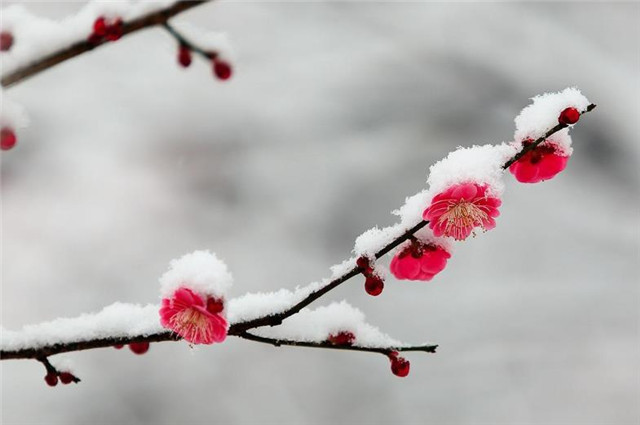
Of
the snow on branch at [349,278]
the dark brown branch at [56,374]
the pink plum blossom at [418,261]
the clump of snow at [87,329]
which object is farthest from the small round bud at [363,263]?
the dark brown branch at [56,374]

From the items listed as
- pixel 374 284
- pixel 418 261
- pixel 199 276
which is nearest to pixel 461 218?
pixel 418 261

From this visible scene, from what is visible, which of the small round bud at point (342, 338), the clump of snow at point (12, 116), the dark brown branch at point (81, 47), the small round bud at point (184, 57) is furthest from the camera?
the small round bud at point (342, 338)

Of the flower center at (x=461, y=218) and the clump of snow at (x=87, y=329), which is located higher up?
the flower center at (x=461, y=218)

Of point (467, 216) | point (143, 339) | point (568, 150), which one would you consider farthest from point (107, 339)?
point (568, 150)

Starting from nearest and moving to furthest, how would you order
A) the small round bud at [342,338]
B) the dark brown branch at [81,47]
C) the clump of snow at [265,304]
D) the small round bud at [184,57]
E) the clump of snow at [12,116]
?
the dark brown branch at [81,47] → the clump of snow at [12,116] → the small round bud at [184,57] → the clump of snow at [265,304] → the small round bud at [342,338]

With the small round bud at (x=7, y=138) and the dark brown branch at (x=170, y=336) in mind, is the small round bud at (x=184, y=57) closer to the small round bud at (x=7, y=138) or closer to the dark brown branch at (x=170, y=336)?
the small round bud at (x=7, y=138)

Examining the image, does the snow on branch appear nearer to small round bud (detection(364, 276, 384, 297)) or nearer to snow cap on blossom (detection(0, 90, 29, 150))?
small round bud (detection(364, 276, 384, 297))

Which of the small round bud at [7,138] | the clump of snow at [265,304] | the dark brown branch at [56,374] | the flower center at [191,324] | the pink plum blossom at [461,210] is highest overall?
the small round bud at [7,138]
